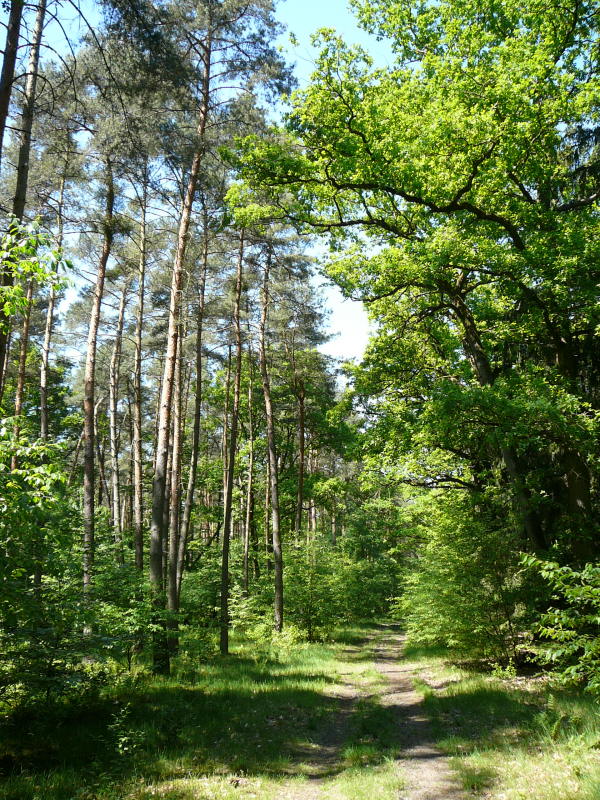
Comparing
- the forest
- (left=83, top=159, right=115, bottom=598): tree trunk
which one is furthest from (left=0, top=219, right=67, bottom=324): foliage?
(left=83, top=159, right=115, bottom=598): tree trunk

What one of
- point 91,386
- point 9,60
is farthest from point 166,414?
point 9,60

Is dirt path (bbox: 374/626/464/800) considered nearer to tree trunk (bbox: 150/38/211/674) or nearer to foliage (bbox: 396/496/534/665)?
foliage (bbox: 396/496/534/665)

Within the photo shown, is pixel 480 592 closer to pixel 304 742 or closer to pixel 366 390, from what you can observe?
pixel 304 742

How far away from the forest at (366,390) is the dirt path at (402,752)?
6 centimetres

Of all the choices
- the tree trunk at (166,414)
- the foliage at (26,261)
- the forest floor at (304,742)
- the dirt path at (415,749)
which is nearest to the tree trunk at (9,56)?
the foliage at (26,261)

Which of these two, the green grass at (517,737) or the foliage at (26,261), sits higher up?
the foliage at (26,261)

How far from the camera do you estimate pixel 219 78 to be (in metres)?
11.3

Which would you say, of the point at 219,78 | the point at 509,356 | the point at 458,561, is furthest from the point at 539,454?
the point at 219,78

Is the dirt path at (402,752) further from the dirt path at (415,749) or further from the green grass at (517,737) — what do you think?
the green grass at (517,737)

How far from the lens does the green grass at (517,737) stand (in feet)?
15.7

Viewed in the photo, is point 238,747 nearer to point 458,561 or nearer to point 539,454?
point 458,561

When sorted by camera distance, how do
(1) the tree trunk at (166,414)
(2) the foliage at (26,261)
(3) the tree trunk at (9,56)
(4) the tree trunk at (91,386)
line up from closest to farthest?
(2) the foliage at (26,261)
(3) the tree trunk at (9,56)
(1) the tree trunk at (166,414)
(4) the tree trunk at (91,386)

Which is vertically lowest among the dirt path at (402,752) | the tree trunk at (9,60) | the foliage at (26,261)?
the dirt path at (402,752)

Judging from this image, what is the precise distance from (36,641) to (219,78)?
1191 centimetres
